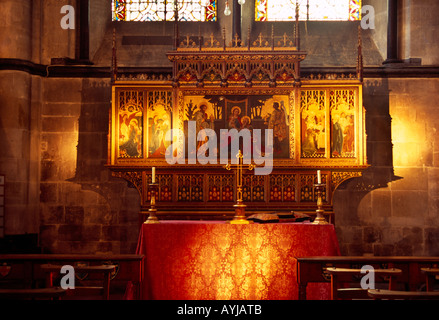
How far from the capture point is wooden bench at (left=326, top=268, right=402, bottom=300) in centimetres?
527

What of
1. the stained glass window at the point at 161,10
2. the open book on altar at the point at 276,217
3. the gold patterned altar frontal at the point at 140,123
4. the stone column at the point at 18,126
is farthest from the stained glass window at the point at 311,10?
the open book on altar at the point at 276,217

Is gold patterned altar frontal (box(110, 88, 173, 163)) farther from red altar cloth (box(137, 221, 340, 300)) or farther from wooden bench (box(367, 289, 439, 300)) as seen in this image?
wooden bench (box(367, 289, 439, 300))

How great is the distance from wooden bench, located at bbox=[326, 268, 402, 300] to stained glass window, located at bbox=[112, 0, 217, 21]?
7.40 m

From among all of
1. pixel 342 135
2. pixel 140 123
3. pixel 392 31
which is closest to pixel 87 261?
pixel 140 123

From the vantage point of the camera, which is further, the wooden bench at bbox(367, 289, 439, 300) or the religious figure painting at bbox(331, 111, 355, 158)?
the religious figure painting at bbox(331, 111, 355, 158)

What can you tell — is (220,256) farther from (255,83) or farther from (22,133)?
(22,133)

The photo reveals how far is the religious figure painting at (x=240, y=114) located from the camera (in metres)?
9.16

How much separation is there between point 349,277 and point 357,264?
45 centimetres

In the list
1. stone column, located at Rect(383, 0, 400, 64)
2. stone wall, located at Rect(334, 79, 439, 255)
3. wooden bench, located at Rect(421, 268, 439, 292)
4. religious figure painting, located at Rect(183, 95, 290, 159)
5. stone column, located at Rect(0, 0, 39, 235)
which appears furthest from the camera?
stone column, located at Rect(383, 0, 400, 64)

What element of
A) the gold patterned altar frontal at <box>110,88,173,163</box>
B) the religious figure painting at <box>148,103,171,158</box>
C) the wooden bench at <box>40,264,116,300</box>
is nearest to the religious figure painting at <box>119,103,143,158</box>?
the gold patterned altar frontal at <box>110,88,173,163</box>

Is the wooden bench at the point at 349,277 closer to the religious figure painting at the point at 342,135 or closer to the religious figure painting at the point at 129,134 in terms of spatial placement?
the religious figure painting at the point at 342,135

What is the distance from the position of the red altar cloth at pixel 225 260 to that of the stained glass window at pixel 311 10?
6484 millimetres
